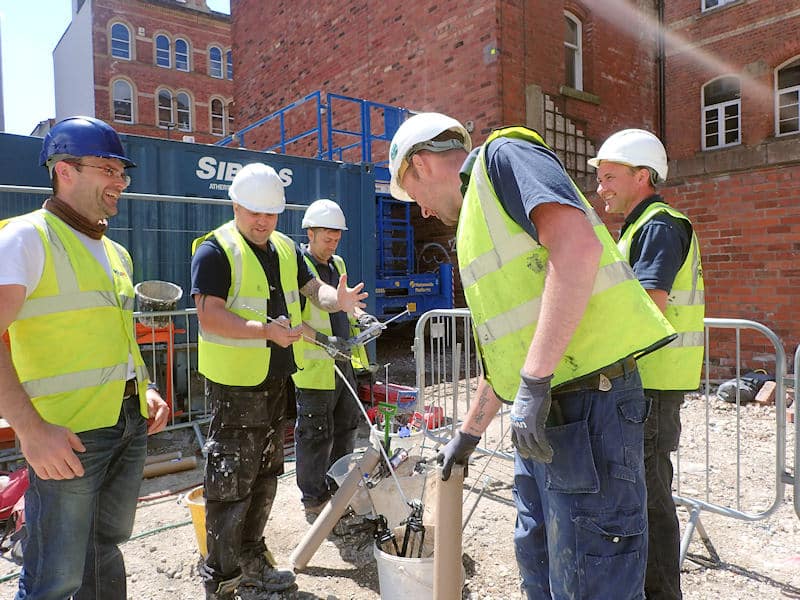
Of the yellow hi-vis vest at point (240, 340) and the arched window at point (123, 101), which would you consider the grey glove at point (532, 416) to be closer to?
the yellow hi-vis vest at point (240, 340)

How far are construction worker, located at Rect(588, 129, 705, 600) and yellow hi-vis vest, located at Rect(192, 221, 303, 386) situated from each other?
183 cm

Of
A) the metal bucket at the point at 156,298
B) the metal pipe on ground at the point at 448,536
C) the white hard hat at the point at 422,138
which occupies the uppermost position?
the white hard hat at the point at 422,138

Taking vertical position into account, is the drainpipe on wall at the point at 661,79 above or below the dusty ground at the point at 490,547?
above

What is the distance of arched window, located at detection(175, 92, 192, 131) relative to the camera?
29.9 metres

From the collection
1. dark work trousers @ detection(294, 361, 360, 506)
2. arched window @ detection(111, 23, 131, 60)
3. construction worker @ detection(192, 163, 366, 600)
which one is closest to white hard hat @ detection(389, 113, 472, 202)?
construction worker @ detection(192, 163, 366, 600)

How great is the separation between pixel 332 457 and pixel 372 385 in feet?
6.89

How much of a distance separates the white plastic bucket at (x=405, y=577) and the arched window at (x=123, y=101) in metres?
30.2

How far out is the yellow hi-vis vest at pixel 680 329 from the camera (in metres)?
2.51

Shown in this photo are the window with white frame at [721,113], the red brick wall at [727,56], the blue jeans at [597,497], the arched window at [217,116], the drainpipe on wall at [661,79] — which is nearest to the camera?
the blue jeans at [597,497]

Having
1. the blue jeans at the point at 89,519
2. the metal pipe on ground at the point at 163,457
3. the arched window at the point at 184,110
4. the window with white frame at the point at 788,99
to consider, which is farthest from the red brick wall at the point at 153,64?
the blue jeans at the point at 89,519

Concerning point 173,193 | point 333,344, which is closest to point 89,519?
point 333,344

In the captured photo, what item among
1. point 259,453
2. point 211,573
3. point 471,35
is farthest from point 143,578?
point 471,35

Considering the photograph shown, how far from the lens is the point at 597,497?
1.54 meters

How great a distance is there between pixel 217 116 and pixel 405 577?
32.7 metres
